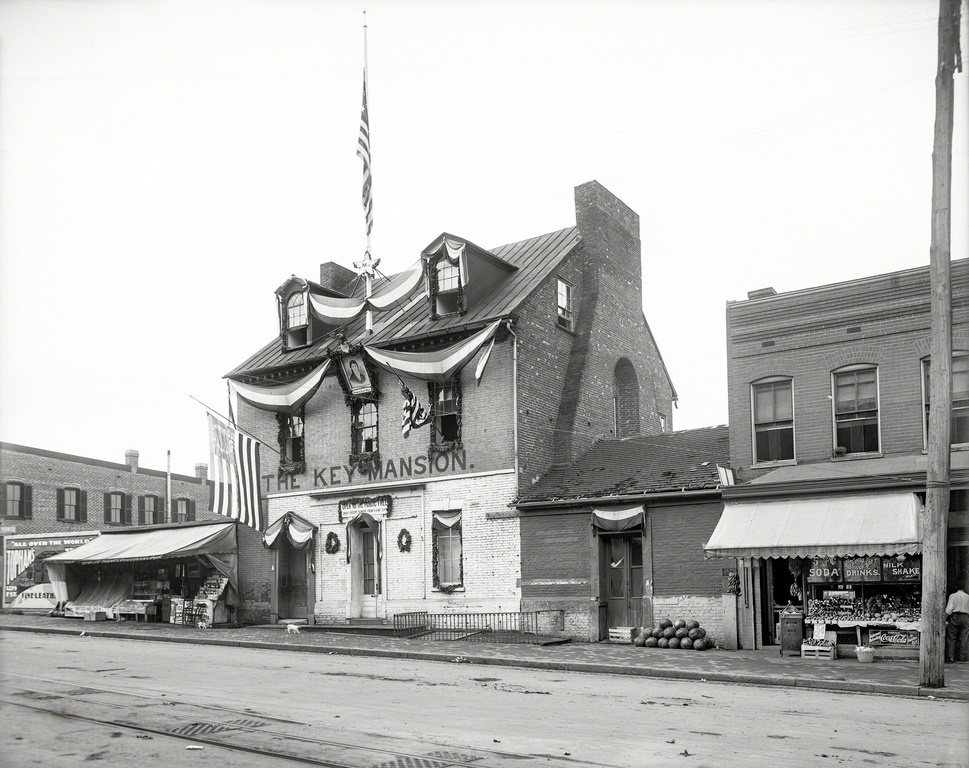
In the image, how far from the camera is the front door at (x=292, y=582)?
3048cm

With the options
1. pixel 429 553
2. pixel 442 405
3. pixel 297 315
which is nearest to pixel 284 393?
pixel 297 315

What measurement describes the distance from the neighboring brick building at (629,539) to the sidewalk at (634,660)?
1.31 meters

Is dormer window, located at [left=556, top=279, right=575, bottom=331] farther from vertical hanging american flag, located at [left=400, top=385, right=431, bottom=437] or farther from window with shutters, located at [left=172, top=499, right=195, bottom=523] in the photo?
window with shutters, located at [left=172, top=499, right=195, bottom=523]

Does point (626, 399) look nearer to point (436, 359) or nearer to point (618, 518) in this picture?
point (436, 359)

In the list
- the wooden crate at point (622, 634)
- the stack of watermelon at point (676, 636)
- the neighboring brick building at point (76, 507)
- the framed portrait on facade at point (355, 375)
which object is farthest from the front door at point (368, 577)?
the stack of watermelon at point (676, 636)

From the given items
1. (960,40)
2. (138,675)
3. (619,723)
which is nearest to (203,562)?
(138,675)

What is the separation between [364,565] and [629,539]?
8.74m

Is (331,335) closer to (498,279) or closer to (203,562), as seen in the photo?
(498,279)

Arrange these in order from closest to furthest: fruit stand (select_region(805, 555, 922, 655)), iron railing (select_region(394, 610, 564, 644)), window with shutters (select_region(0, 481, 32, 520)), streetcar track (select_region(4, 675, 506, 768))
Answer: streetcar track (select_region(4, 675, 506, 768))
fruit stand (select_region(805, 555, 922, 655))
iron railing (select_region(394, 610, 564, 644))
window with shutters (select_region(0, 481, 32, 520))

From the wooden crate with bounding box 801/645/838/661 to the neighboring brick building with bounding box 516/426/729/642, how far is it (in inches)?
94.9

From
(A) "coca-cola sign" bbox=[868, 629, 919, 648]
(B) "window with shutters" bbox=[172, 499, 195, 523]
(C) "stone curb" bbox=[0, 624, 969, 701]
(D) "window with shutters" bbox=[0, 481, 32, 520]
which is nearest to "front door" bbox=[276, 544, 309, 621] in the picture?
(C) "stone curb" bbox=[0, 624, 969, 701]

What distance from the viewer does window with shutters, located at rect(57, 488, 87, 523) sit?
46344 millimetres

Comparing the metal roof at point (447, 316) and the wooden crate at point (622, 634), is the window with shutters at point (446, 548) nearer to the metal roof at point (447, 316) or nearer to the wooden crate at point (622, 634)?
the wooden crate at point (622, 634)

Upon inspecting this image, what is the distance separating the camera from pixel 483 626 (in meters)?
25.2
